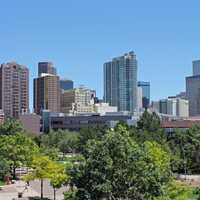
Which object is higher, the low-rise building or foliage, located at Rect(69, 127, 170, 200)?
the low-rise building

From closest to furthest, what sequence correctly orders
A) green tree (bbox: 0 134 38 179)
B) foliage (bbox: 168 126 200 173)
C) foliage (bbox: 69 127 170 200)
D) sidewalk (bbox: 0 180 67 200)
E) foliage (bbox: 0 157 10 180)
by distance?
foliage (bbox: 69 127 170 200), sidewalk (bbox: 0 180 67 200), foliage (bbox: 0 157 10 180), green tree (bbox: 0 134 38 179), foliage (bbox: 168 126 200 173)

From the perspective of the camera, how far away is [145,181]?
23.0 m

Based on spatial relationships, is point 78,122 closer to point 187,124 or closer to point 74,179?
Result: point 187,124

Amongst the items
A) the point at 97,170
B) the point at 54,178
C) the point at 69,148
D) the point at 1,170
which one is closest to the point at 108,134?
the point at 97,170

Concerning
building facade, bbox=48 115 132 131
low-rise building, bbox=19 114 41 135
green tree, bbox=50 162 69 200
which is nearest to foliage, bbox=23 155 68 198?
green tree, bbox=50 162 69 200

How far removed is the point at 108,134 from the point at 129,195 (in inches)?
109

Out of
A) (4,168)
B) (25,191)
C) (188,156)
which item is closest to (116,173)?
(25,191)

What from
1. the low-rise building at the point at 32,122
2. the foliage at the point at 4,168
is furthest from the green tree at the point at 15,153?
the low-rise building at the point at 32,122

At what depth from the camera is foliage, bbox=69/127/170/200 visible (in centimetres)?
2281

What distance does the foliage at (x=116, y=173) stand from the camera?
74.8 feet

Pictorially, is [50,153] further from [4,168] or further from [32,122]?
[32,122]

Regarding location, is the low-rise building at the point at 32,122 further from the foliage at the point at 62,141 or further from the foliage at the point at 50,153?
the foliage at the point at 50,153

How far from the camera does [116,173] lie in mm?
A: 22875

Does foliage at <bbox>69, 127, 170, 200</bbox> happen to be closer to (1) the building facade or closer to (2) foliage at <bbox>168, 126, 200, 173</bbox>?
(2) foliage at <bbox>168, 126, 200, 173</bbox>
